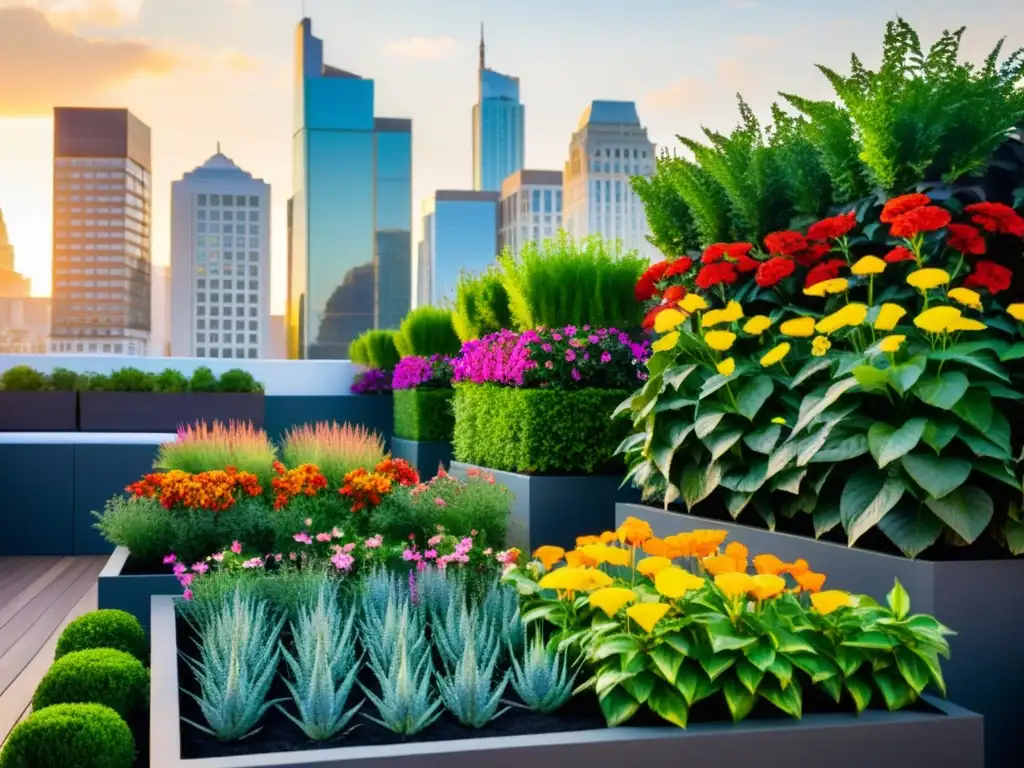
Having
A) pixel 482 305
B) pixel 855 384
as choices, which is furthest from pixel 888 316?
pixel 482 305

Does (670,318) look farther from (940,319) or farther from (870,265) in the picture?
(940,319)

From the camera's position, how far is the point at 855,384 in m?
2.79

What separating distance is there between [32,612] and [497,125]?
99.7m

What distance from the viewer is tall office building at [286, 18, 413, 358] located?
70375mm

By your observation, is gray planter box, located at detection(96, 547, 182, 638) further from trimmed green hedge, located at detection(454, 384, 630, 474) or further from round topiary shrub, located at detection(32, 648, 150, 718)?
trimmed green hedge, located at detection(454, 384, 630, 474)

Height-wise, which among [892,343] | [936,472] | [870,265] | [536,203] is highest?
[536,203]

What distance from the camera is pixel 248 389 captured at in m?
10.5

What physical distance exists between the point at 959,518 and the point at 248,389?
885cm

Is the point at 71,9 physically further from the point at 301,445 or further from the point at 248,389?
the point at 301,445

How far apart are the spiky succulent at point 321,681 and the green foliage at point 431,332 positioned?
7.20m

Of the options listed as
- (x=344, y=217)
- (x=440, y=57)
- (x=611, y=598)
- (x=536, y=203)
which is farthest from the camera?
(x=536, y=203)

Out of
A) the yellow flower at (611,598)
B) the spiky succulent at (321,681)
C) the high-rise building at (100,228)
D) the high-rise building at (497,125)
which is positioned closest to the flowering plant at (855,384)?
the yellow flower at (611,598)

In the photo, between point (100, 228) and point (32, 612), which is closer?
point (32, 612)

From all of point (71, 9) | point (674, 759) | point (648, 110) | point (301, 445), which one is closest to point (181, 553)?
point (301, 445)
